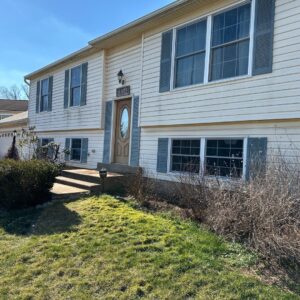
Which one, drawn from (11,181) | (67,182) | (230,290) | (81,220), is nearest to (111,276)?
(230,290)

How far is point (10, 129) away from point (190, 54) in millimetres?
17985

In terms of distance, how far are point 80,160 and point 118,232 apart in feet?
28.4

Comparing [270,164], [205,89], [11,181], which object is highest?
[205,89]

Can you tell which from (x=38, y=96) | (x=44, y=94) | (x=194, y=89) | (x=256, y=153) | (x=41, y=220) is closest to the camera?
(x=41, y=220)

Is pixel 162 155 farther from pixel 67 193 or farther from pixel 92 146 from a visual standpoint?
pixel 92 146

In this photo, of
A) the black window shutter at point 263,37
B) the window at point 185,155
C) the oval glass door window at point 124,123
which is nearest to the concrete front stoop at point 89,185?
the window at point 185,155

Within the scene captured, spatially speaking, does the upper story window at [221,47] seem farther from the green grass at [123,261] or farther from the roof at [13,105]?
the roof at [13,105]

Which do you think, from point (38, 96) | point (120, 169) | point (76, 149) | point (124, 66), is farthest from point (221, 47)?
point (38, 96)

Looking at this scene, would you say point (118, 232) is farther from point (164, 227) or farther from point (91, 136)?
point (91, 136)

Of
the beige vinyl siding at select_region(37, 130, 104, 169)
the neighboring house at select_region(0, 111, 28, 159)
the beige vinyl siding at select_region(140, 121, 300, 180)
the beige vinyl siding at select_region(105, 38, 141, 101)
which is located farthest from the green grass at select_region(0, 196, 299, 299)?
the neighboring house at select_region(0, 111, 28, 159)

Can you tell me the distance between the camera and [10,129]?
23.9m

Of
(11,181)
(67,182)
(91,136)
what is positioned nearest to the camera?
Result: (11,181)

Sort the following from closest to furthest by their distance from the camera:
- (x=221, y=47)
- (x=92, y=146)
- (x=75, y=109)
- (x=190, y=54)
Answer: (x=221, y=47), (x=190, y=54), (x=92, y=146), (x=75, y=109)

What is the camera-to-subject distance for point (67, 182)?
35.6 feet
